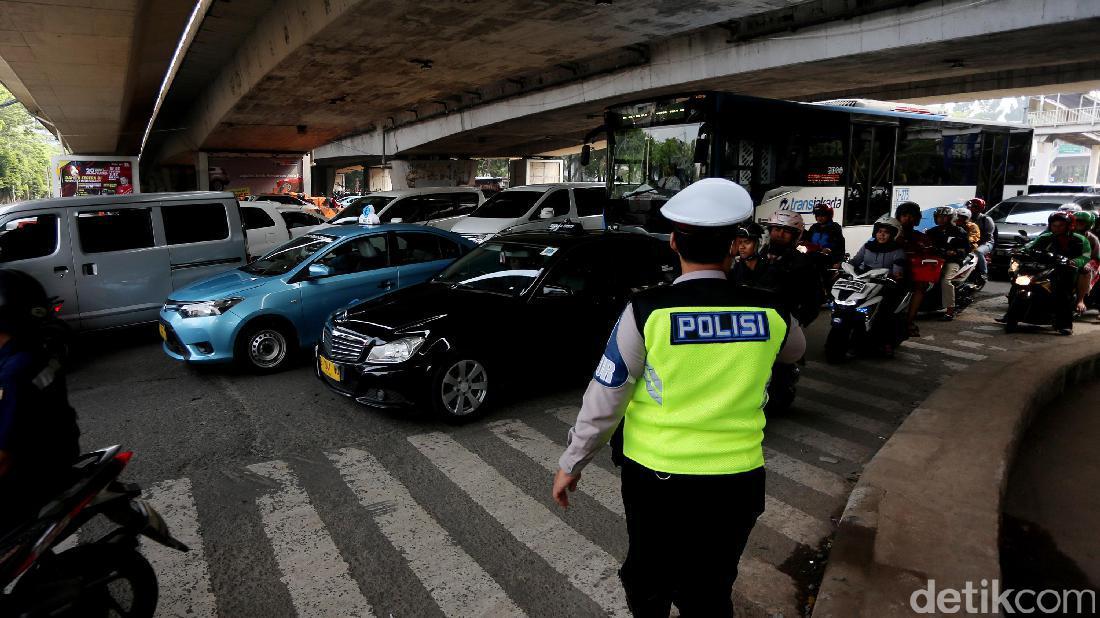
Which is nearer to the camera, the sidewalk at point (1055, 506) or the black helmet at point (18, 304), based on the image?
the black helmet at point (18, 304)

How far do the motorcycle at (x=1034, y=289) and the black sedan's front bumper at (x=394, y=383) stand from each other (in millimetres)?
8376

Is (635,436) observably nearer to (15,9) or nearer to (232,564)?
(232,564)

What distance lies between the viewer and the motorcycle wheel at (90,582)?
2.54 meters

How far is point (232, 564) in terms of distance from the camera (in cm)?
368

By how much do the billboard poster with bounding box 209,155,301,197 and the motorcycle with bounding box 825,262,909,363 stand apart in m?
33.2

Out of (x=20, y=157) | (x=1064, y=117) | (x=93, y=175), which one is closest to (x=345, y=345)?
(x=93, y=175)

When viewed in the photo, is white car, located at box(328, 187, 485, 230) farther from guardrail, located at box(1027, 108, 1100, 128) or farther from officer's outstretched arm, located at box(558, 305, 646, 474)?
guardrail, located at box(1027, 108, 1100, 128)

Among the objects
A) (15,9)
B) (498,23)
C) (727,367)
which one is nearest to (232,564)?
(727,367)

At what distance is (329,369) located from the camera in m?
5.94

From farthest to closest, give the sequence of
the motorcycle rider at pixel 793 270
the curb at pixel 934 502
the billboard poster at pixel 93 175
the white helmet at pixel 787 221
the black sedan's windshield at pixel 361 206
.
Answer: the billboard poster at pixel 93 175 < the black sedan's windshield at pixel 361 206 < the white helmet at pixel 787 221 < the motorcycle rider at pixel 793 270 < the curb at pixel 934 502

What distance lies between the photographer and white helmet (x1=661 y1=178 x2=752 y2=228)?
2.15 meters

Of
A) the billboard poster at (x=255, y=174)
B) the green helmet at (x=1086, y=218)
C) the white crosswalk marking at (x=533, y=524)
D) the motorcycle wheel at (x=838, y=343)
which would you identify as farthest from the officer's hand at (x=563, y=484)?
the billboard poster at (x=255, y=174)

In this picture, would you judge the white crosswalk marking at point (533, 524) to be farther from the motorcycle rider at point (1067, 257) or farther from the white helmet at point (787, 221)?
the motorcycle rider at point (1067, 257)

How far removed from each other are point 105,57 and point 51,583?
49.5 ft
